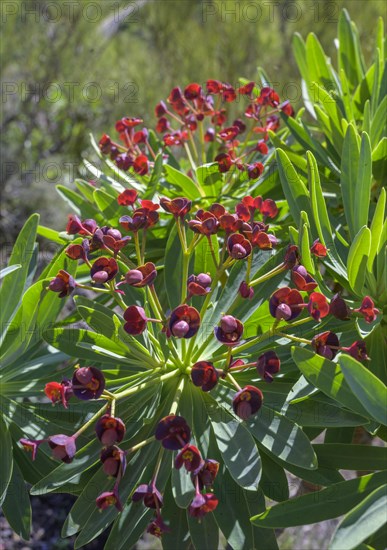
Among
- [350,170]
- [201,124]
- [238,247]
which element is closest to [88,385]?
[238,247]

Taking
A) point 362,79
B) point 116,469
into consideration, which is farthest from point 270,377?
point 362,79

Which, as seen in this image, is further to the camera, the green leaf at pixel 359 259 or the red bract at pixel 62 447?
the green leaf at pixel 359 259

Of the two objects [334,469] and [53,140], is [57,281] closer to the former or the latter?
[334,469]

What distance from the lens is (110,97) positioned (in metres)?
8.27

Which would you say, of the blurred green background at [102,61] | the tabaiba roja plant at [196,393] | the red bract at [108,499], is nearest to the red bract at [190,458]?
the tabaiba roja plant at [196,393]

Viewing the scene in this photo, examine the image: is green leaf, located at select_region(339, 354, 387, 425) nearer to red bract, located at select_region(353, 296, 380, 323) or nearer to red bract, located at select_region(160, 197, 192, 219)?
red bract, located at select_region(353, 296, 380, 323)

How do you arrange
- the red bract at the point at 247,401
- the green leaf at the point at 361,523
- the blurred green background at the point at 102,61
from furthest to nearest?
the blurred green background at the point at 102,61 < the red bract at the point at 247,401 < the green leaf at the point at 361,523

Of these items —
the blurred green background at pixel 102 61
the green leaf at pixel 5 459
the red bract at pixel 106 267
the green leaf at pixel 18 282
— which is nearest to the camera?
the red bract at pixel 106 267

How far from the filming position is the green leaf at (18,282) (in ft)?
4.19

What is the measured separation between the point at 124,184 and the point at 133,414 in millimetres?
694

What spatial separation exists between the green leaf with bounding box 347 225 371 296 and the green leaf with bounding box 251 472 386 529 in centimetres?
32

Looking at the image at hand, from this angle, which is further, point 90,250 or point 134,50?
point 134,50

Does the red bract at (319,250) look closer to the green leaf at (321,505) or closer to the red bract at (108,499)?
the green leaf at (321,505)

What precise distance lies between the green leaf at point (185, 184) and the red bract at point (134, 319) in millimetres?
559
